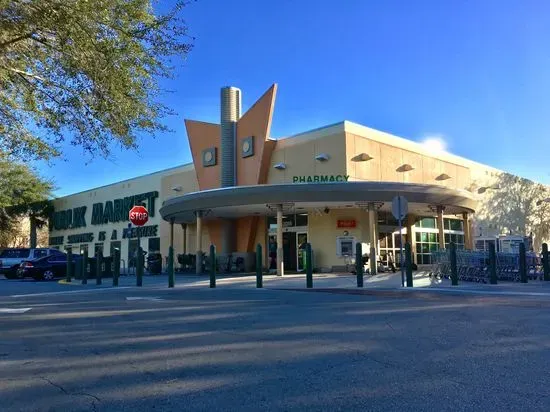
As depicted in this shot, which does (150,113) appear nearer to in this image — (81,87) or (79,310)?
(81,87)

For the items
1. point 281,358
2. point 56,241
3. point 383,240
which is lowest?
point 281,358

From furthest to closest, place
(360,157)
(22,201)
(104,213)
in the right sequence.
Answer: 1. (22,201)
2. (104,213)
3. (360,157)

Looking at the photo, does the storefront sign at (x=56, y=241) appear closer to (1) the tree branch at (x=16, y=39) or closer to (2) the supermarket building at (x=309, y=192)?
(2) the supermarket building at (x=309, y=192)

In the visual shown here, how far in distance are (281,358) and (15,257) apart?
28.9 m

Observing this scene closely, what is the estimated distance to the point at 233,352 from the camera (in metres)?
6.89

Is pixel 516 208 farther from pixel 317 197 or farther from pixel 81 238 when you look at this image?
pixel 81 238

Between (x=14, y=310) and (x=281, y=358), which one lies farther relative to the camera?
(x=14, y=310)

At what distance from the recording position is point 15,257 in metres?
31.2

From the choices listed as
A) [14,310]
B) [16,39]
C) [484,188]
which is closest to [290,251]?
[484,188]

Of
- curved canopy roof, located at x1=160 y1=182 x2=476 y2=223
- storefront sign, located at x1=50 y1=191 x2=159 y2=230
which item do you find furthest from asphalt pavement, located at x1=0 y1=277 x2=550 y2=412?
storefront sign, located at x1=50 y1=191 x2=159 y2=230

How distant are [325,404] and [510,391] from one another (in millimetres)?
1761

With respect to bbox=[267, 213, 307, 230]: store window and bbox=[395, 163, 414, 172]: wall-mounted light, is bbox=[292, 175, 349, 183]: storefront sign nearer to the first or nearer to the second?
bbox=[267, 213, 307, 230]: store window

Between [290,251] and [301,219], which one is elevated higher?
[301,219]

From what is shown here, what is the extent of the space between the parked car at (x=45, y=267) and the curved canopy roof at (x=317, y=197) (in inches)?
253
